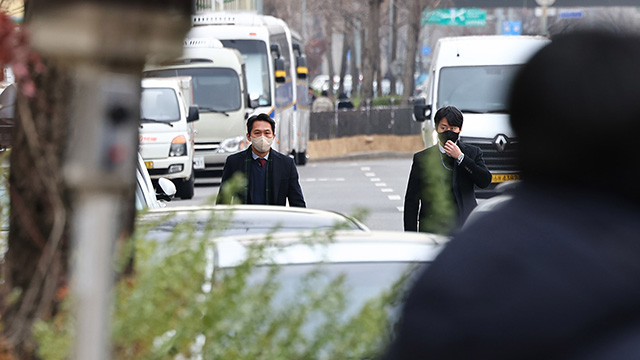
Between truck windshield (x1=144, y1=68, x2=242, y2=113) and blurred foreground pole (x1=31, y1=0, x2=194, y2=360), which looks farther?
truck windshield (x1=144, y1=68, x2=242, y2=113)

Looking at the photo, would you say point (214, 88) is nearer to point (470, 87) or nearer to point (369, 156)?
point (470, 87)

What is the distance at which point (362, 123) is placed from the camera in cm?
3862

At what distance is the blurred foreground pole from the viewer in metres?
1.73

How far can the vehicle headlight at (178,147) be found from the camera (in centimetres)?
2169

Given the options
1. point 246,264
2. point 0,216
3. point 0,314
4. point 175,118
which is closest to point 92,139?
point 246,264

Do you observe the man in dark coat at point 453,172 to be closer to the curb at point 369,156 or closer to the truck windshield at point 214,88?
the truck windshield at point 214,88

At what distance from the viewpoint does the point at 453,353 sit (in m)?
2.06

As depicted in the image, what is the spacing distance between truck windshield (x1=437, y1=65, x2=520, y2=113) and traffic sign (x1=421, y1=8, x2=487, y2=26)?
133 feet

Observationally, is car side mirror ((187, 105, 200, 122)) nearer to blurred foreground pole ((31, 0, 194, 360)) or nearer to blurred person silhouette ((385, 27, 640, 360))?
blurred person silhouette ((385, 27, 640, 360))

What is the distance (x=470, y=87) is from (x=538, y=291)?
17.6 m

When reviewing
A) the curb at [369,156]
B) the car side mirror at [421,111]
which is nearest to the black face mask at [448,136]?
the car side mirror at [421,111]

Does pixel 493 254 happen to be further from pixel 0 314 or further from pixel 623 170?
pixel 0 314

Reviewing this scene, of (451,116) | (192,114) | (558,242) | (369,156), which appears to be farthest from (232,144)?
(558,242)

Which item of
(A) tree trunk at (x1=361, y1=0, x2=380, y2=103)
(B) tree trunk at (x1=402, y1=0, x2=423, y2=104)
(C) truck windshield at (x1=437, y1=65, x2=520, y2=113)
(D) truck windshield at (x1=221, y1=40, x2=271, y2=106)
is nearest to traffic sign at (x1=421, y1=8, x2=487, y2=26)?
(A) tree trunk at (x1=361, y1=0, x2=380, y2=103)
